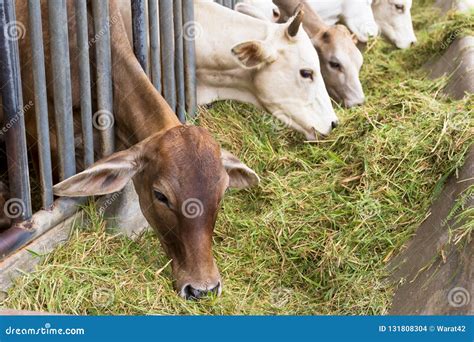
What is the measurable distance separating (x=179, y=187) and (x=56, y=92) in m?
0.97

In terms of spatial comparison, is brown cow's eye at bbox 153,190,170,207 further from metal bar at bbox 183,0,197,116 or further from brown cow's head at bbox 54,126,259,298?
metal bar at bbox 183,0,197,116

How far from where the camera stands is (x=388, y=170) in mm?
5918

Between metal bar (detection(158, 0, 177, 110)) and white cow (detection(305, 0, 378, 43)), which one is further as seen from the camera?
white cow (detection(305, 0, 378, 43))

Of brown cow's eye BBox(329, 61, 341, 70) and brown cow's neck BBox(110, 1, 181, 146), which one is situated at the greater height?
brown cow's neck BBox(110, 1, 181, 146)

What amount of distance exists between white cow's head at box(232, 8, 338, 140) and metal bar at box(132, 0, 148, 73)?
3.83 ft

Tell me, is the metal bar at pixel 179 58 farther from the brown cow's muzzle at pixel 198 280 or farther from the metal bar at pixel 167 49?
the brown cow's muzzle at pixel 198 280

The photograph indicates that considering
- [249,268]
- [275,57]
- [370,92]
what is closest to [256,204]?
[249,268]

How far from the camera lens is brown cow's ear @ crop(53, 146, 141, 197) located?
495cm

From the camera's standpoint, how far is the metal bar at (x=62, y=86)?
5133 mm

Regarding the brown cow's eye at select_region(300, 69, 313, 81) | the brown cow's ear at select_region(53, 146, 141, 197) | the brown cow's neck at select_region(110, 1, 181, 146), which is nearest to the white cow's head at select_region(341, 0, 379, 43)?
the brown cow's eye at select_region(300, 69, 313, 81)

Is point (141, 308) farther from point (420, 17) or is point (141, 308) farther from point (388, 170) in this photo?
point (420, 17)

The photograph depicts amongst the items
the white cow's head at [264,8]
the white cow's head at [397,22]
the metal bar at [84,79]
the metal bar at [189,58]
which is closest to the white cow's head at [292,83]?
the metal bar at [189,58]

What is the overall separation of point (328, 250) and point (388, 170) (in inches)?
30.7

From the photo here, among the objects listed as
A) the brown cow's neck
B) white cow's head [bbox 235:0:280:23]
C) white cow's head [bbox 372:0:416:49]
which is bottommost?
white cow's head [bbox 372:0:416:49]
